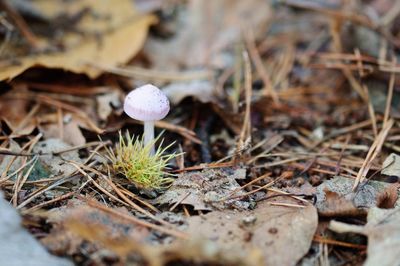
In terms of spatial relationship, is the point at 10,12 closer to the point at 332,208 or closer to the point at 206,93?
the point at 206,93

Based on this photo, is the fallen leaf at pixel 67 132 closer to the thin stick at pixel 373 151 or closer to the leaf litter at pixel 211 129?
the leaf litter at pixel 211 129

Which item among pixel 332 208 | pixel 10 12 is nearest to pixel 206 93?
pixel 332 208

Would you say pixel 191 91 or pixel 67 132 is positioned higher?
pixel 191 91

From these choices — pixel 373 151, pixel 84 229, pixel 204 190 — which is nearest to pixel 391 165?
pixel 373 151

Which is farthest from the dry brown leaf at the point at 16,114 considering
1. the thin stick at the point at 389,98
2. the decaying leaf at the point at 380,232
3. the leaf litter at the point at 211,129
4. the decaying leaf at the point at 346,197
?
the thin stick at the point at 389,98

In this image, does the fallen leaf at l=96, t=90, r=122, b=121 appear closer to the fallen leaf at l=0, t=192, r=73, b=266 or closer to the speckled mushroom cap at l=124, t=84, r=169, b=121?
the speckled mushroom cap at l=124, t=84, r=169, b=121

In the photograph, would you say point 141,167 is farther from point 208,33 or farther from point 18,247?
point 208,33
